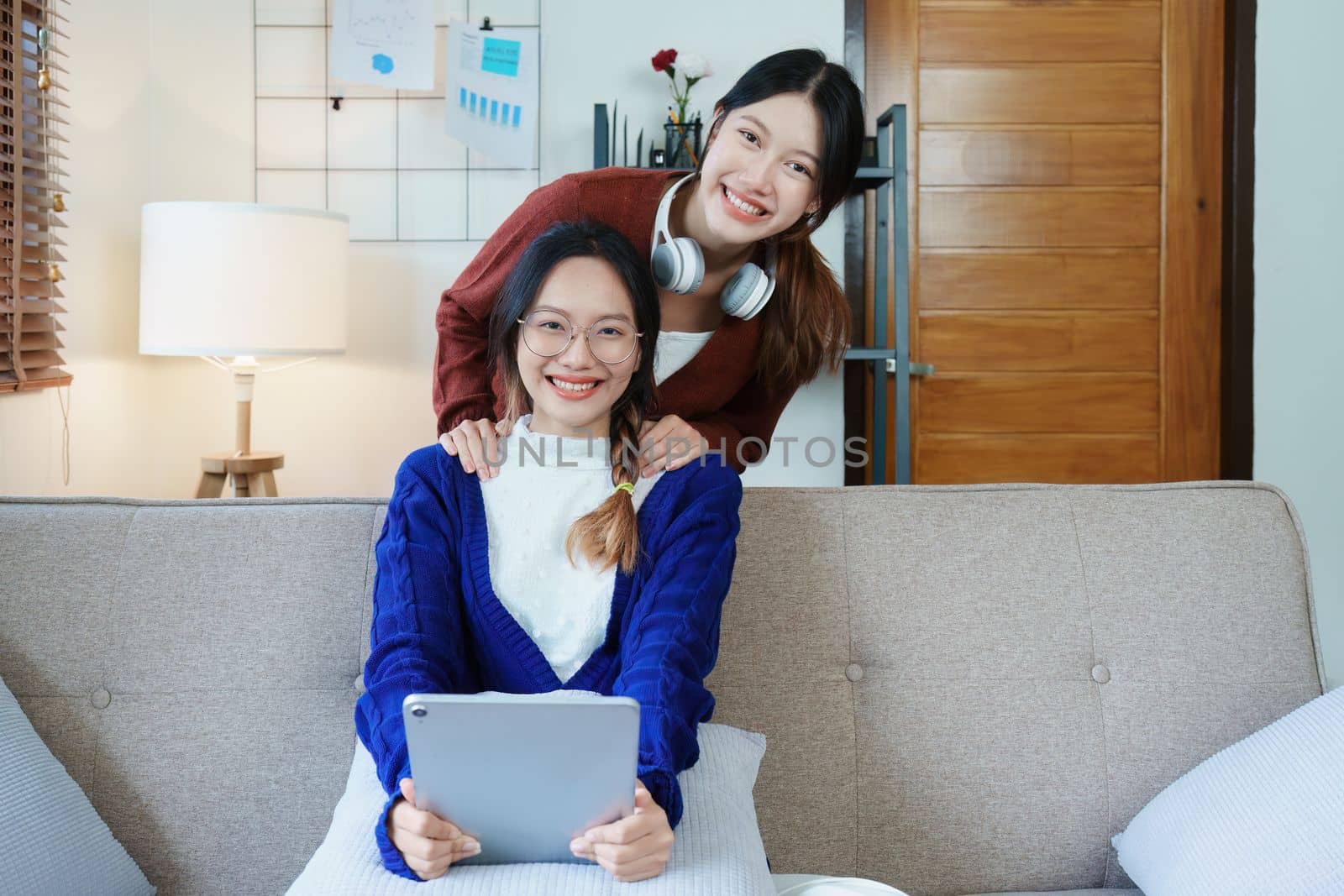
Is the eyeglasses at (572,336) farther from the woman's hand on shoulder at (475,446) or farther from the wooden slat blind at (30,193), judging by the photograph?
the wooden slat blind at (30,193)

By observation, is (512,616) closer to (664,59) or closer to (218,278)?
(218,278)

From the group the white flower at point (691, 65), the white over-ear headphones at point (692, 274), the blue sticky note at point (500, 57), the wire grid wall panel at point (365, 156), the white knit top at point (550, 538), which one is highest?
the blue sticky note at point (500, 57)

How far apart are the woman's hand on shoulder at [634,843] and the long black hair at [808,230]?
70 cm

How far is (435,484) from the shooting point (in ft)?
3.92

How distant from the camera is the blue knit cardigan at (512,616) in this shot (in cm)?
103

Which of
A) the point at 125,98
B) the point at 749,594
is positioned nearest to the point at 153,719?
the point at 749,594

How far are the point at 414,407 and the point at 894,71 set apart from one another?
1.44 m

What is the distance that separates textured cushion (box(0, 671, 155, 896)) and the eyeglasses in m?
0.65

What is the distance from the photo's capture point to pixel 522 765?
2.74 ft

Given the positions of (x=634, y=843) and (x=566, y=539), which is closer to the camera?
(x=634, y=843)

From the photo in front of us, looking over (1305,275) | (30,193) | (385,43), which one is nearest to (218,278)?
(30,193)

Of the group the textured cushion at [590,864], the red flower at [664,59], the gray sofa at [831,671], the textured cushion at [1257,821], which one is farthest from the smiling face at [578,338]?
the red flower at [664,59]

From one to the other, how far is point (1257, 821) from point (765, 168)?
33.0 inches

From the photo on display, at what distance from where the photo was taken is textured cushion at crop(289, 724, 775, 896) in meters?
0.88
